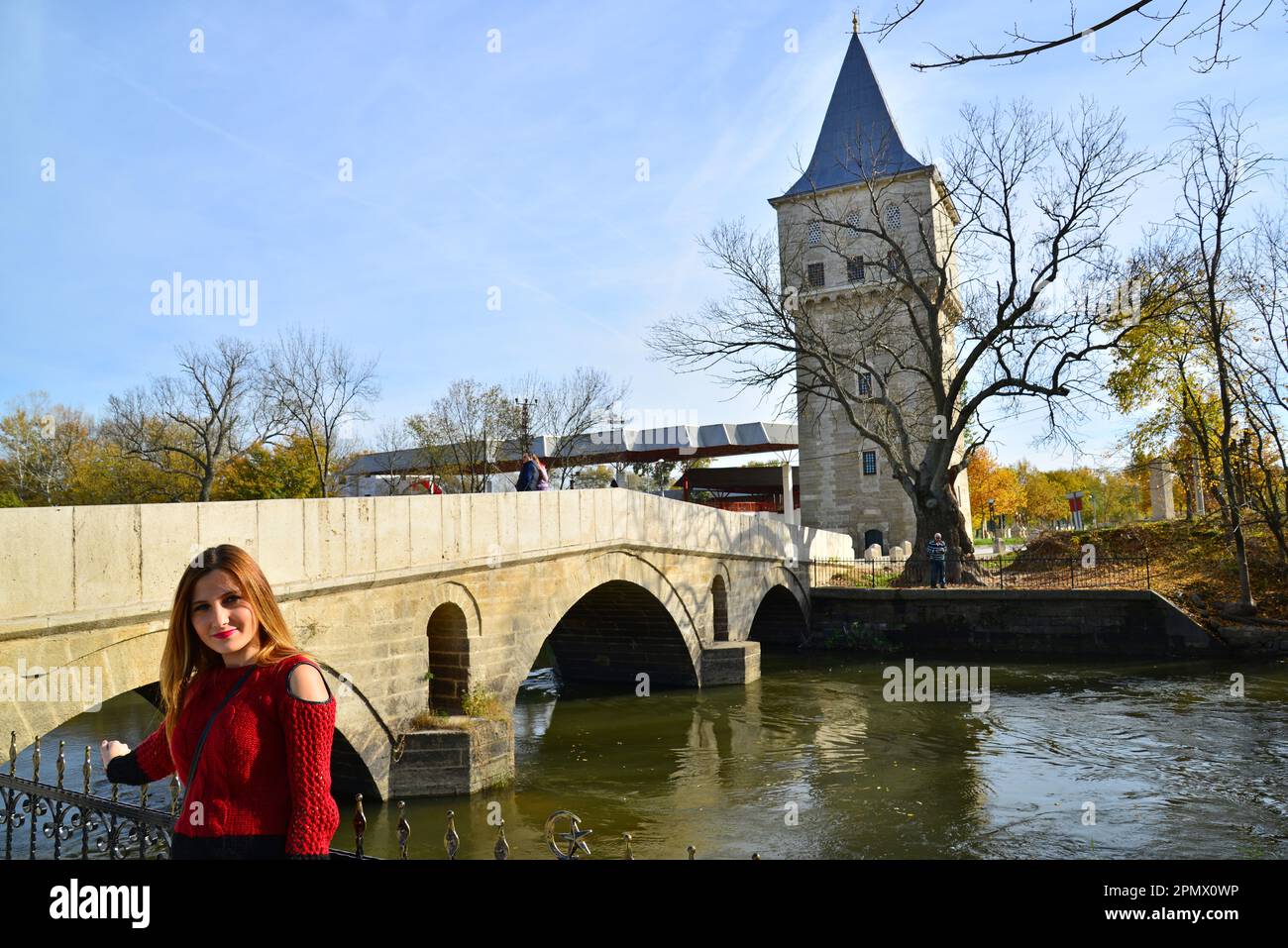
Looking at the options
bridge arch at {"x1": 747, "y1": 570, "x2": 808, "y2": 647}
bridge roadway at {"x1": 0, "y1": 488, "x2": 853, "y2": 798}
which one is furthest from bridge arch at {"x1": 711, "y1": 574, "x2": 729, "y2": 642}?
bridge arch at {"x1": 747, "y1": 570, "x2": 808, "y2": 647}

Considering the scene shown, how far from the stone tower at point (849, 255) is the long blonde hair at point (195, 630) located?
3227 centimetres

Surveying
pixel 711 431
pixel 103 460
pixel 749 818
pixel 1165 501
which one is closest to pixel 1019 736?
pixel 749 818

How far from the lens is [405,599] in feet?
32.0

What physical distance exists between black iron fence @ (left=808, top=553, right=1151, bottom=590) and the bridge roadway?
6429 mm

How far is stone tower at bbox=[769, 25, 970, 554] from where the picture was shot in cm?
3456

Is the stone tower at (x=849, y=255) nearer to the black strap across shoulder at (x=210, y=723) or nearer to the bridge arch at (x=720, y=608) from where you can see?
the bridge arch at (x=720, y=608)

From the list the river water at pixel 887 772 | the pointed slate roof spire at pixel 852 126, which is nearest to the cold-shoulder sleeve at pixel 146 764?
the river water at pixel 887 772

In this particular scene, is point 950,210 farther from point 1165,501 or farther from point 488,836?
point 488,836

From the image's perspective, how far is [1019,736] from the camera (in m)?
13.0

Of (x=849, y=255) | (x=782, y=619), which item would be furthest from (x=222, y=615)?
(x=849, y=255)

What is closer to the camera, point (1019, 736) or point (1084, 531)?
point (1019, 736)

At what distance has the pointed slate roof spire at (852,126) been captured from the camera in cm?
3531

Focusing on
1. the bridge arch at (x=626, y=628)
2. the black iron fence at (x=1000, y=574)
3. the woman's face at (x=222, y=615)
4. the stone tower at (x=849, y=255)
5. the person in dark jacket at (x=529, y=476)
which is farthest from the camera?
the stone tower at (x=849, y=255)
